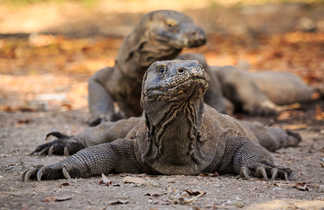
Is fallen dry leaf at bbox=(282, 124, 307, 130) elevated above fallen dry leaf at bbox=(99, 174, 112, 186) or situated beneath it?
situated beneath

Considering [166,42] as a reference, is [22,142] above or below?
below

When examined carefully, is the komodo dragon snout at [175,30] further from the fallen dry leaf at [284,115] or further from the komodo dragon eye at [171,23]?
the fallen dry leaf at [284,115]

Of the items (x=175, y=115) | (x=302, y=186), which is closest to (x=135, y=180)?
(x=175, y=115)

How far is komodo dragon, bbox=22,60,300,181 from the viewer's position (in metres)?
3.70

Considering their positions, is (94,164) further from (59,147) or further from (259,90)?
(259,90)

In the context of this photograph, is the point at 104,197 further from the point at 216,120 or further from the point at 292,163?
the point at 292,163

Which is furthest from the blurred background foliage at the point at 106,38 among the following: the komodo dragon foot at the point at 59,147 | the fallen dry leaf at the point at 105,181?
the fallen dry leaf at the point at 105,181

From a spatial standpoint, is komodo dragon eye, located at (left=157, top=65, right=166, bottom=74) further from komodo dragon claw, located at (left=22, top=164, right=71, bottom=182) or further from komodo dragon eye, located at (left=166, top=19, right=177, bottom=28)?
komodo dragon eye, located at (left=166, top=19, right=177, bottom=28)

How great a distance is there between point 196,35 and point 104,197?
334 centimetres

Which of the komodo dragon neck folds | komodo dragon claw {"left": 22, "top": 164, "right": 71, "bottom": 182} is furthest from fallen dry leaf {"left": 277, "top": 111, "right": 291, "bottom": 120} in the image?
komodo dragon claw {"left": 22, "top": 164, "right": 71, "bottom": 182}

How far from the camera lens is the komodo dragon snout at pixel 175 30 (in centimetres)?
638

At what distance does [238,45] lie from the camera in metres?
14.3

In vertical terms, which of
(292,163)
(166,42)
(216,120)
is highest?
(166,42)

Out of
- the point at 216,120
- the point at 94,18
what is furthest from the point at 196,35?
the point at 94,18
